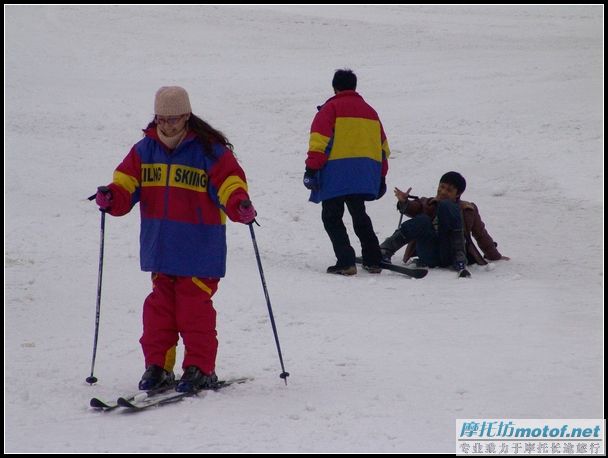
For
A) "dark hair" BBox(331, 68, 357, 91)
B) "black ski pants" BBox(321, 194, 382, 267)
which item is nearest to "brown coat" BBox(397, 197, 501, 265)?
"black ski pants" BBox(321, 194, 382, 267)

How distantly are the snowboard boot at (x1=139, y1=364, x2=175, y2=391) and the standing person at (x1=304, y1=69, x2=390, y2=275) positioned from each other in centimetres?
Answer: 358

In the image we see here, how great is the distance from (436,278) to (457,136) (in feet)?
17.8

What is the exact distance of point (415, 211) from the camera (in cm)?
935

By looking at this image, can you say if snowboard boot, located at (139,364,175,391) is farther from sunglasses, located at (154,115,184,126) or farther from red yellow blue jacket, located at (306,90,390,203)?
red yellow blue jacket, located at (306,90,390,203)

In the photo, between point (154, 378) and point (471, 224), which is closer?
point (154, 378)

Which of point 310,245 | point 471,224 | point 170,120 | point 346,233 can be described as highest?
point 170,120

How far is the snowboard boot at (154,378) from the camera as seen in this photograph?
17.9 feet

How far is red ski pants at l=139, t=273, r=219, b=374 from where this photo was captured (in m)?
5.50

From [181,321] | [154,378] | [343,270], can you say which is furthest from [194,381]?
[343,270]

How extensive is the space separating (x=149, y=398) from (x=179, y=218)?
100cm

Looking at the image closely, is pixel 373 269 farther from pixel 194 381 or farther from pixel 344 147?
pixel 194 381

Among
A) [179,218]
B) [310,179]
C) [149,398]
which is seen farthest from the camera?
[310,179]

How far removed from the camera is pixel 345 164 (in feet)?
29.0

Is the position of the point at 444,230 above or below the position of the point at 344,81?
below
